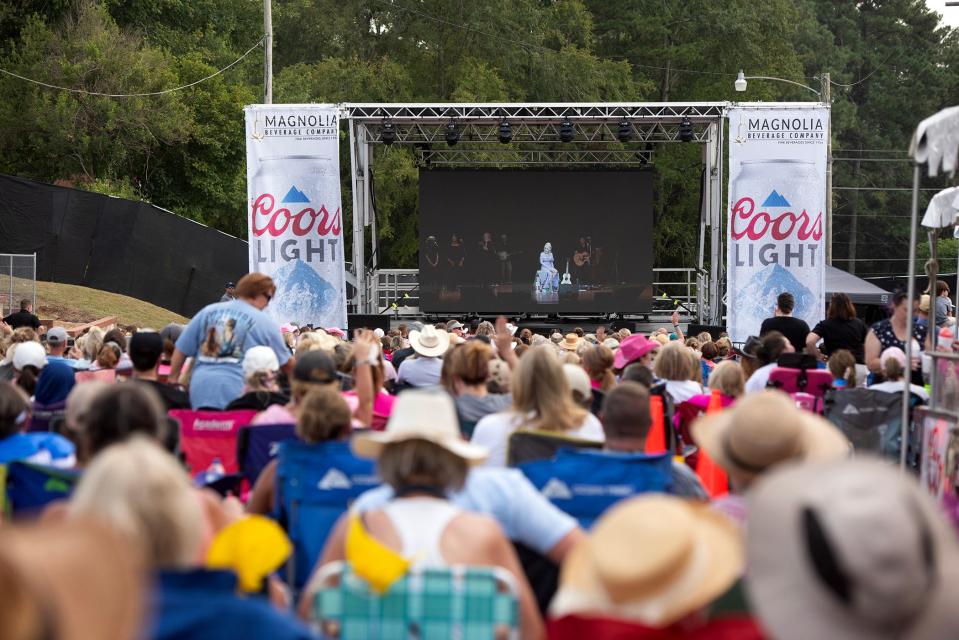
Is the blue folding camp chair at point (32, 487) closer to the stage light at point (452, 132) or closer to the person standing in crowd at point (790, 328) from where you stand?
the person standing in crowd at point (790, 328)

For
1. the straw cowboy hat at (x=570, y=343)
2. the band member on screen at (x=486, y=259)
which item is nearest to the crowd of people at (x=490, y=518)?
the straw cowboy hat at (x=570, y=343)

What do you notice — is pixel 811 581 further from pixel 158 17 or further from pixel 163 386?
pixel 158 17

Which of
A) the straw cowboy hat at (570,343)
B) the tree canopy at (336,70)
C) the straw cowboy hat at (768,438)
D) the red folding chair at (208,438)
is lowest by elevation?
the straw cowboy hat at (570,343)

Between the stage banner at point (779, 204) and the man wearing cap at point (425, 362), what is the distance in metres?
8.94

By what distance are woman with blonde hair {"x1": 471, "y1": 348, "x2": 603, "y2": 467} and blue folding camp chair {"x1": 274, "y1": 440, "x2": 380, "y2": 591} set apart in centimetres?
76

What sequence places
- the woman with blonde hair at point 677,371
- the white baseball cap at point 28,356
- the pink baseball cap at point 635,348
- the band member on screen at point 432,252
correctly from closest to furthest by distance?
the white baseball cap at point 28,356 < the woman with blonde hair at point 677,371 < the pink baseball cap at point 635,348 < the band member on screen at point 432,252

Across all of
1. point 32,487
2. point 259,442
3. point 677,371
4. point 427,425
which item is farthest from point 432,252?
point 427,425

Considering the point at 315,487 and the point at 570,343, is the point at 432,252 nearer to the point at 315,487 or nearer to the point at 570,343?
the point at 570,343

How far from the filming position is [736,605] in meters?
2.70

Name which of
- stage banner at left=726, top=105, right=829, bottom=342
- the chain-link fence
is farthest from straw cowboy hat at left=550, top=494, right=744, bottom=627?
the chain-link fence

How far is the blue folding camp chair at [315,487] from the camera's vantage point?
4.34 metres

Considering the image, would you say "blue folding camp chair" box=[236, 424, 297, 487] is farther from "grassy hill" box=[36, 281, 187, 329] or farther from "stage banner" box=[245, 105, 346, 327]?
"grassy hill" box=[36, 281, 187, 329]

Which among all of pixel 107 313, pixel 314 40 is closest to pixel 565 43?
pixel 314 40

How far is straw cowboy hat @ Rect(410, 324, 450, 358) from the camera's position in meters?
9.00
